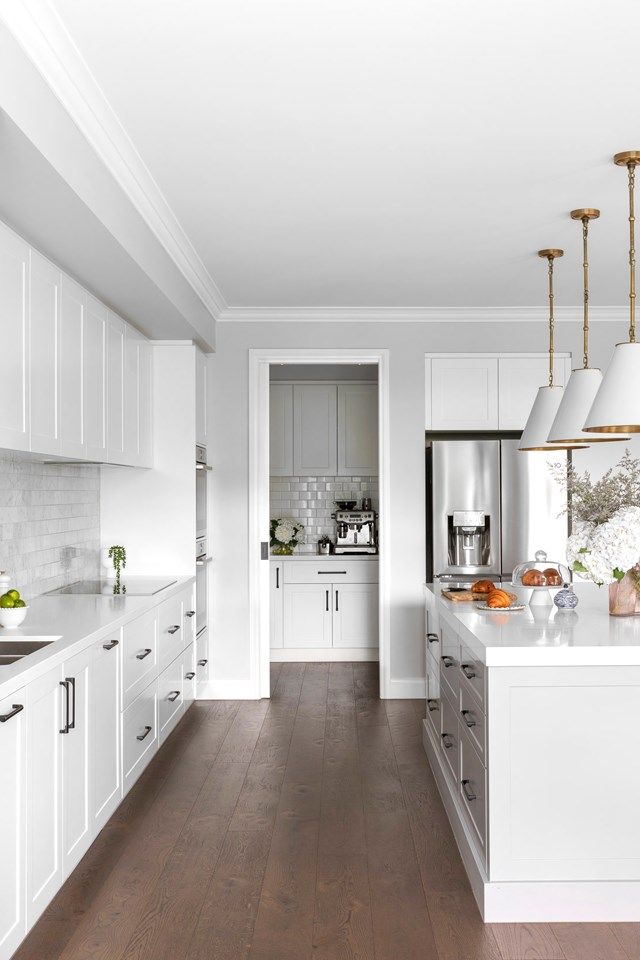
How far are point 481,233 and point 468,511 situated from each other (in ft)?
6.80

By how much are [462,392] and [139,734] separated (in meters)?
3.09

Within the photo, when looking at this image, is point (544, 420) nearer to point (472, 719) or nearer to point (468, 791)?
point (472, 719)

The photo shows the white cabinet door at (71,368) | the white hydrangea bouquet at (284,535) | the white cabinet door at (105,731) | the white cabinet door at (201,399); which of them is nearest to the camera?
the white cabinet door at (105,731)

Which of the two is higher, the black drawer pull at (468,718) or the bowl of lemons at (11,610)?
the bowl of lemons at (11,610)

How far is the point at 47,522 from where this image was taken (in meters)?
4.12

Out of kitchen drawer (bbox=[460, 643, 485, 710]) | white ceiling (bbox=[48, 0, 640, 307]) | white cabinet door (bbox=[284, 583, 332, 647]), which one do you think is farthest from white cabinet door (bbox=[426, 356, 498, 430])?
kitchen drawer (bbox=[460, 643, 485, 710])

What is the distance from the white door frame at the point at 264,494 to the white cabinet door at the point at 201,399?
307 mm

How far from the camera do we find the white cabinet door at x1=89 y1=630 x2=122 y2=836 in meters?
3.05

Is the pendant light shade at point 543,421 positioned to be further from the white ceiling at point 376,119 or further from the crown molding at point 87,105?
the crown molding at point 87,105

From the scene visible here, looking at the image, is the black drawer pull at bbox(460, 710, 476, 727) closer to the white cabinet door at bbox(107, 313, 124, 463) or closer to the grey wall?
the white cabinet door at bbox(107, 313, 124, 463)

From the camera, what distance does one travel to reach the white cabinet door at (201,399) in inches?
202

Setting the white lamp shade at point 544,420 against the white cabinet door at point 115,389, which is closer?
the white lamp shade at point 544,420

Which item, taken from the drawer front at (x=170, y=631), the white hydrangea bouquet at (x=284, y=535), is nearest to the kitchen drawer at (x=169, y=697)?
the drawer front at (x=170, y=631)

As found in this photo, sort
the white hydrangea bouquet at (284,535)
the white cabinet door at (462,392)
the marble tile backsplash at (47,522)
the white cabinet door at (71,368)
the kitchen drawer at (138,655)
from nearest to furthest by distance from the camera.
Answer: the white cabinet door at (71,368) < the kitchen drawer at (138,655) < the marble tile backsplash at (47,522) < the white cabinet door at (462,392) < the white hydrangea bouquet at (284,535)
